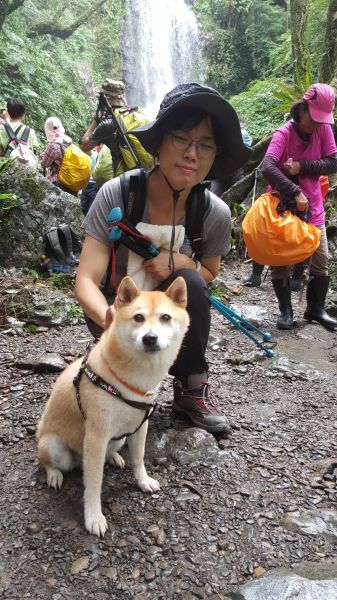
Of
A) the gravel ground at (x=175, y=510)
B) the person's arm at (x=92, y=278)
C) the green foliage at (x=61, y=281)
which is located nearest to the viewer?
the gravel ground at (x=175, y=510)

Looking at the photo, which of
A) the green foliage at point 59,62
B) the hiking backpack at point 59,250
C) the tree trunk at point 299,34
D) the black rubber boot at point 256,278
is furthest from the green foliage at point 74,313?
the green foliage at point 59,62

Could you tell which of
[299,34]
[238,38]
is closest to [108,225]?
[299,34]

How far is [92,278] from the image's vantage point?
221 centimetres

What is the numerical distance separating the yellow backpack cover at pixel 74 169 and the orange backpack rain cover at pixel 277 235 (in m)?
3.39

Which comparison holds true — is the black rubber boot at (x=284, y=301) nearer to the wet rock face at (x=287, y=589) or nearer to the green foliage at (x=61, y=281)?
the green foliage at (x=61, y=281)

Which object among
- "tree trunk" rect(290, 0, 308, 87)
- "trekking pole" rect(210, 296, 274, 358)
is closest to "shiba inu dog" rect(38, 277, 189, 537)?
"trekking pole" rect(210, 296, 274, 358)

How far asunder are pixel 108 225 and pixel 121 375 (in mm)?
855

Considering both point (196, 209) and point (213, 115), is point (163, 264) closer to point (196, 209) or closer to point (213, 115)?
point (196, 209)

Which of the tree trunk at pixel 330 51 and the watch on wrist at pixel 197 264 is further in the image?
the tree trunk at pixel 330 51

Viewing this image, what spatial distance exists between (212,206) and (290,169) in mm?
1839

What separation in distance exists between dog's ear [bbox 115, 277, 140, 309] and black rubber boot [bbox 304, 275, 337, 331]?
299 cm

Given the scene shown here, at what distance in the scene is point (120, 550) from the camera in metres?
1.75

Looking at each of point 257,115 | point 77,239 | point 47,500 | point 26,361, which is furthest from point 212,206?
point 257,115

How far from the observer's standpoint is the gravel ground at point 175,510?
1.62 meters
